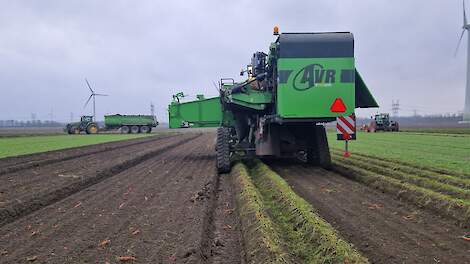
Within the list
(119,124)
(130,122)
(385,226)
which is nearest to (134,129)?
(130,122)

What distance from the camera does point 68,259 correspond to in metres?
5.22

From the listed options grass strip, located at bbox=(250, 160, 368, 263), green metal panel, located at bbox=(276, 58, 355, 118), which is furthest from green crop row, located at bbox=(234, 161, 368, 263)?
green metal panel, located at bbox=(276, 58, 355, 118)

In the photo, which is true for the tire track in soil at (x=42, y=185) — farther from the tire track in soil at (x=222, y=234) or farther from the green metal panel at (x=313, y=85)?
the green metal panel at (x=313, y=85)

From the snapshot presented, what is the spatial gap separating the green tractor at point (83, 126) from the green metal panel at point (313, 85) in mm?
48936

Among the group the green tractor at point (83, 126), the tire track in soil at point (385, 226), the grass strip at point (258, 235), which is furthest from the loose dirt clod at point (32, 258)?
the green tractor at point (83, 126)

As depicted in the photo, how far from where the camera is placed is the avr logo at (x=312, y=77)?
471 inches

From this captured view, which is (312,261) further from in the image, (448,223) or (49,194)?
(49,194)

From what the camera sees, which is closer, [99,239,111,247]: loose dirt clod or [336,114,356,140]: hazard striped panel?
[99,239,111,247]: loose dirt clod

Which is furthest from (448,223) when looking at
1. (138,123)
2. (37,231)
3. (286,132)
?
(138,123)

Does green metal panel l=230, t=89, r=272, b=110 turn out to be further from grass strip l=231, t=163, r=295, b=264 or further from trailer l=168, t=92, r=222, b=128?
grass strip l=231, t=163, r=295, b=264

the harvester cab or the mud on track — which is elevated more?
the harvester cab

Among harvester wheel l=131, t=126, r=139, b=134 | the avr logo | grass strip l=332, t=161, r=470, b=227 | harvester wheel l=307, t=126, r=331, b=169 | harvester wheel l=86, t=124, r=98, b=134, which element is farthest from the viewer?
harvester wheel l=131, t=126, r=139, b=134

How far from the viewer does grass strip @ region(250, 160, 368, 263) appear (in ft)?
16.0

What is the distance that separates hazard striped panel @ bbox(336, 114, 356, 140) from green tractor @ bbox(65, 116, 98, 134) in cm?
4916
